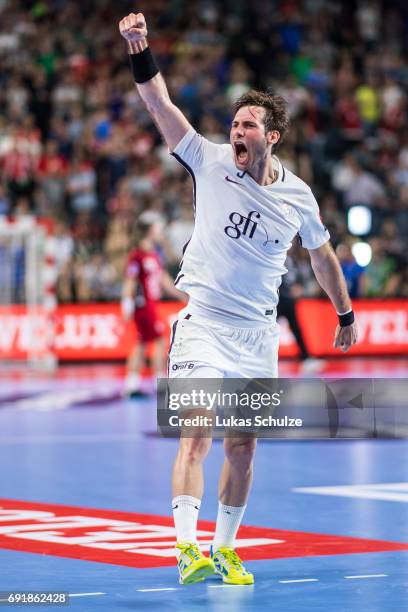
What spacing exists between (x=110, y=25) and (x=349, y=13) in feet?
21.1

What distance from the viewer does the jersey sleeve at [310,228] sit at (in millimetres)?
7789

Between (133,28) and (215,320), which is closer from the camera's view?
(133,28)

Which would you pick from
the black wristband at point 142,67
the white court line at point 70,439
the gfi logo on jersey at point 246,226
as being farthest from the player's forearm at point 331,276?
the white court line at point 70,439

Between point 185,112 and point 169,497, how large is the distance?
61.0ft

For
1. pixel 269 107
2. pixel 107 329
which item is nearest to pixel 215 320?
pixel 269 107

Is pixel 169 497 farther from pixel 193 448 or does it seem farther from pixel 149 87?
pixel 149 87

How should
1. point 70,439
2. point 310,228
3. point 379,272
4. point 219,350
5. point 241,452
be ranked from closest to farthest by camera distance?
1. point 219,350
2. point 241,452
3. point 310,228
4. point 70,439
5. point 379,272

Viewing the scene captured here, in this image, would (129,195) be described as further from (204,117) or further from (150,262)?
(150,262)

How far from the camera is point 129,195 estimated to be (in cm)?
2688

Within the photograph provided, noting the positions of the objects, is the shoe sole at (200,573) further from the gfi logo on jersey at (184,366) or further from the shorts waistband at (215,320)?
the shorts waistband at (215,320)

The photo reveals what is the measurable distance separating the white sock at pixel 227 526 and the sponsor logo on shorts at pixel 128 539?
1.38 feet

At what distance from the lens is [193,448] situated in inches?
286

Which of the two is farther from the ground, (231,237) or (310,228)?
(310,228)

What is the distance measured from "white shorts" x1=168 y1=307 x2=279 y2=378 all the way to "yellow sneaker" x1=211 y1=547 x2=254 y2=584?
3.08 feet
